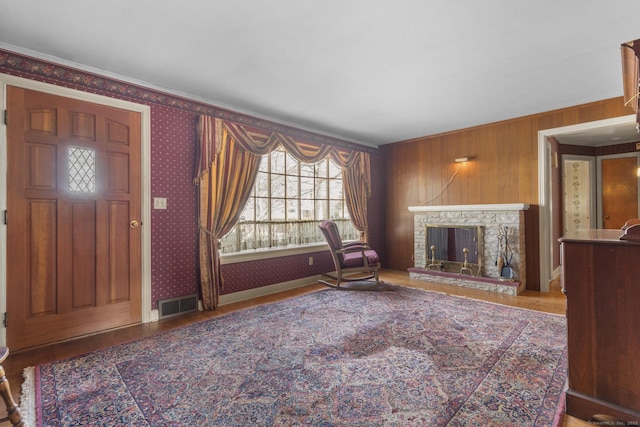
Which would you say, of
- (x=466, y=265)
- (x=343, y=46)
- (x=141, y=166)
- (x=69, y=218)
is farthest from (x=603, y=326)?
(x=69, y=218)

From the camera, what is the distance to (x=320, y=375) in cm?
201

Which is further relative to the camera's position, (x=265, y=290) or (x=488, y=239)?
(x=488, y=239)

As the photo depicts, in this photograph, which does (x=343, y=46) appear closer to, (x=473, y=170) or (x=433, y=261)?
(x=473, y=170)

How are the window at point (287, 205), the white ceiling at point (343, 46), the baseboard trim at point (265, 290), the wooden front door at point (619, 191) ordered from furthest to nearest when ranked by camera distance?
the wooden front door at point (619, 191), the window at point (287, 205), the baseboard trim at point (265, 290), the white ceiling at point (343, 46)

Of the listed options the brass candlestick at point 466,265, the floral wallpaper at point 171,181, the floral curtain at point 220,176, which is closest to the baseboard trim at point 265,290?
the floral wallpaper at point 171,181

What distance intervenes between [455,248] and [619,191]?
341 centimetres

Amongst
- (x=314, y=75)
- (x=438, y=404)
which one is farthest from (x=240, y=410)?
(x=314, y=75)

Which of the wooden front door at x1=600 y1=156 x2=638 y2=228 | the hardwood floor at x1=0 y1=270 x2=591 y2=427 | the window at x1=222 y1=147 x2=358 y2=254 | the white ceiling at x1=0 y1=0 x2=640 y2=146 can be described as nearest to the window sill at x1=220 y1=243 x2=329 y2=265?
the window at x1=222 y1=147 x2=358 y2=254

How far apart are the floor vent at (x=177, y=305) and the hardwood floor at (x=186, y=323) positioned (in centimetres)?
7

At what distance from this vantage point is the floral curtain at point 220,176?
3.45 m

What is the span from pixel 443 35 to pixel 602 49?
1414 mm

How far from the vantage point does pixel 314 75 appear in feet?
9.69

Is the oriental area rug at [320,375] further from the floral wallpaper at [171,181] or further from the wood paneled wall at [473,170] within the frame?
the wood paneled wall at [473,170]

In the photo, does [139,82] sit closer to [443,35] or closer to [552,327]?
[443,35]
